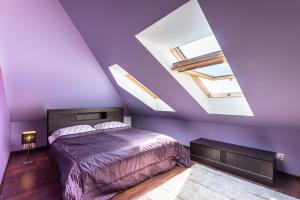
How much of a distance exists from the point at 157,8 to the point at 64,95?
2809 millimetres

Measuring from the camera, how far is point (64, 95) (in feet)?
11.4

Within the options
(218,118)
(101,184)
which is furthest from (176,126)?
(101,184)

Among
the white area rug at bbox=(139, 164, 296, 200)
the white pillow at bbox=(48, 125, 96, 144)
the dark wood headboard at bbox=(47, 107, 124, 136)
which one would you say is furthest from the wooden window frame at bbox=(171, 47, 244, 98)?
the dark wood headboard at bbox=(47, 107, 124, 136)

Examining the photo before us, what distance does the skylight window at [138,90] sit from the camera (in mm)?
3597

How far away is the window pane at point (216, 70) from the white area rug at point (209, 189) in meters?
1.60

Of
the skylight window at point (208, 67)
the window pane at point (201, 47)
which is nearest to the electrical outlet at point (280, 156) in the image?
the skylight window at point (208, 67)

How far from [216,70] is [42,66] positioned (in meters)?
2.87

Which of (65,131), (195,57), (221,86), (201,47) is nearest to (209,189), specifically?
(221,86)

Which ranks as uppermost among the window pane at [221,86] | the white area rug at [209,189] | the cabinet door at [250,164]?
the window pane at [221,86]

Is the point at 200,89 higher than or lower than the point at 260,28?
lower

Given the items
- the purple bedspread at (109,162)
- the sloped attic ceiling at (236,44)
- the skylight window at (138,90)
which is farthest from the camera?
the skylight window at (138,90)

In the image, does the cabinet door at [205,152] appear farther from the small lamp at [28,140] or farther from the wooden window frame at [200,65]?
the small lamp at [28,140]

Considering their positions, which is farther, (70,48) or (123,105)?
(123,105)

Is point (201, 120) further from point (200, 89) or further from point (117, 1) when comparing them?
point (117, 1)
